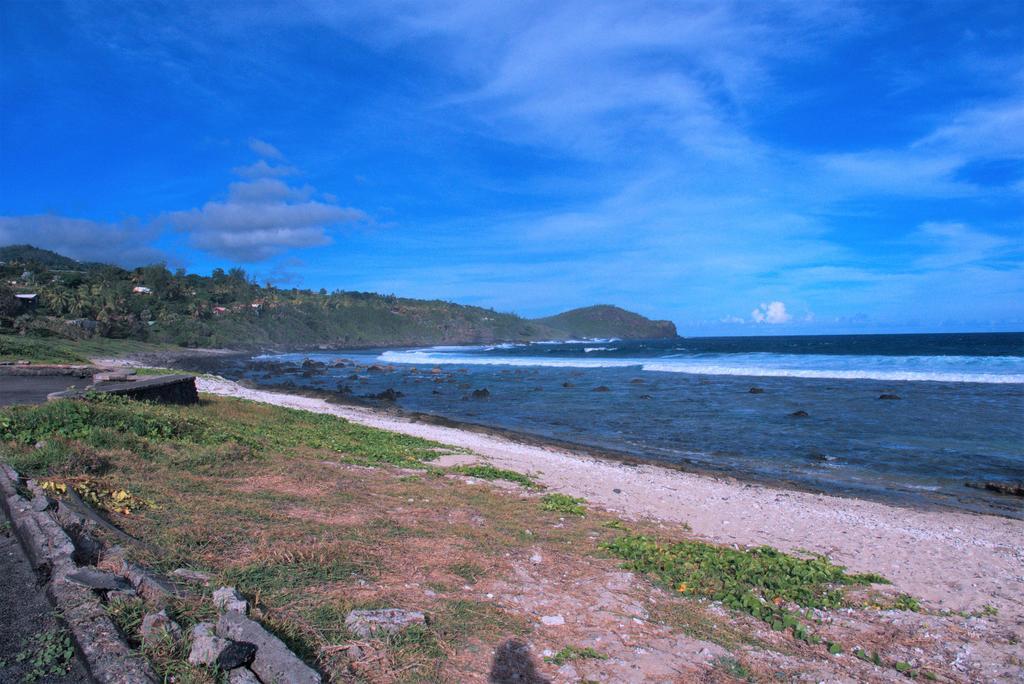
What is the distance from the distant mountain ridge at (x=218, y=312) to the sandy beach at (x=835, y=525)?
44.9 meters

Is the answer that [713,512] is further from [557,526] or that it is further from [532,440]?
[532,440]

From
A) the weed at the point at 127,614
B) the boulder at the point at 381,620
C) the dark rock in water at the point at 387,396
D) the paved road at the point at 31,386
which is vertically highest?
the paved road at the point at 31,386

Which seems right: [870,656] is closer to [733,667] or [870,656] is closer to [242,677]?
[733,667]

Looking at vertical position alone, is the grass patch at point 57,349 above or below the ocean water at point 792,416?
above

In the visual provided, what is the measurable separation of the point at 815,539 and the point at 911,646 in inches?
155

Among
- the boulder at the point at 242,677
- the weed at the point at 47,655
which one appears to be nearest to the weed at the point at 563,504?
the boulder at the point at 242,677

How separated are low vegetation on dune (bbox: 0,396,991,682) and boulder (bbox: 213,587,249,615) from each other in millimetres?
74

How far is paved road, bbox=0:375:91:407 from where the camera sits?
12.2 meters

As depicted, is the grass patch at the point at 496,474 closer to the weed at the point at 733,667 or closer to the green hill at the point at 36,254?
the weed at the point at 733,667

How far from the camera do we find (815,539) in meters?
8.65

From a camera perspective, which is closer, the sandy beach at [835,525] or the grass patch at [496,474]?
the sandy beach at [835,525]

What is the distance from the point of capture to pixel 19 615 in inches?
139

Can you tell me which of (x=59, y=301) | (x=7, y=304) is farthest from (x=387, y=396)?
(x=59, y=301)

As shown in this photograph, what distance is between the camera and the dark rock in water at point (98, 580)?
370cm
